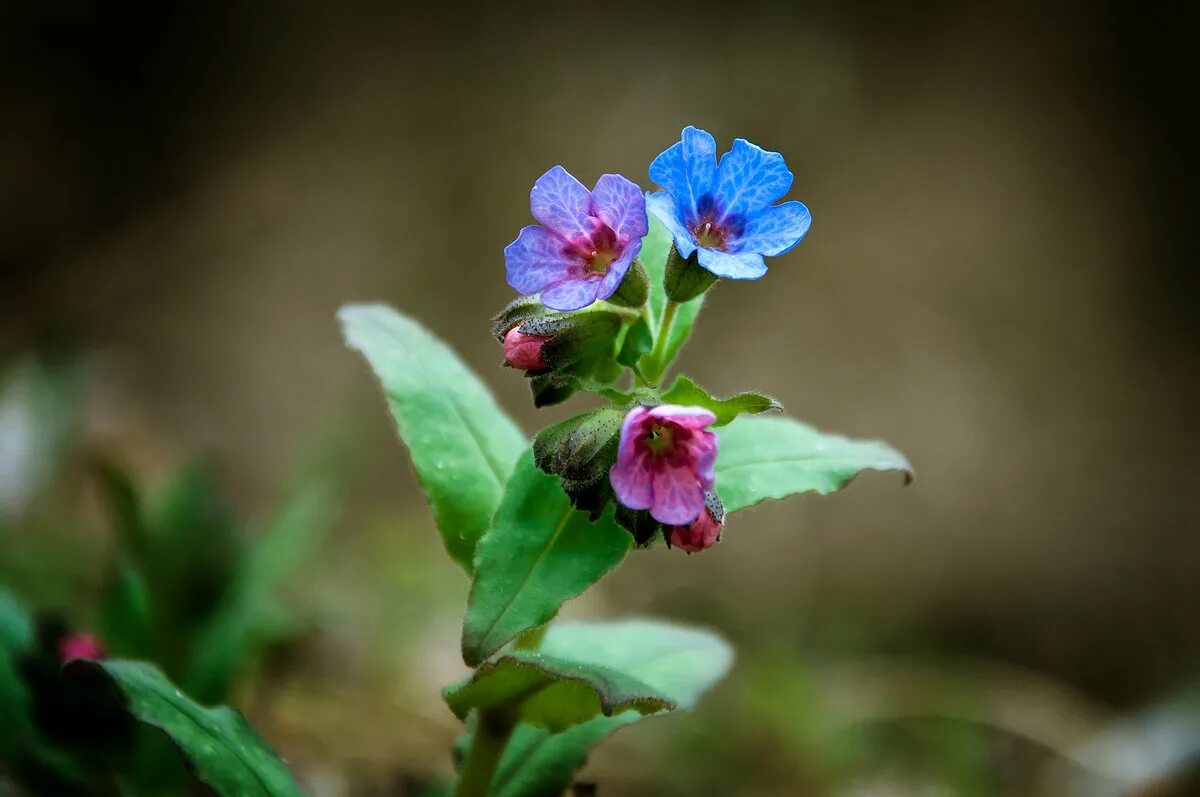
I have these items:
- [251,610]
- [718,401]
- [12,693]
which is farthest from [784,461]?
[12,693]

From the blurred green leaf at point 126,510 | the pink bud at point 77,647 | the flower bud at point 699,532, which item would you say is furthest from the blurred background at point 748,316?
the flower bud at point 699,532

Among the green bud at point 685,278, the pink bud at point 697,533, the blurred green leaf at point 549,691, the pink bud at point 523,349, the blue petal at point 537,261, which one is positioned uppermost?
the green bud at point 685,278

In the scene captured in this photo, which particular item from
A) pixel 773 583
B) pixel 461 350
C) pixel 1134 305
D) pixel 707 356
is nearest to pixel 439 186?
pixel 461 350

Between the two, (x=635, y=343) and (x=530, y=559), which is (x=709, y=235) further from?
(x=530, y=559)

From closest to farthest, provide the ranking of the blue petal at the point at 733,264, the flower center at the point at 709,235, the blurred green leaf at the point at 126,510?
1. the blue petal at the point at 733,264
2. the flower center at the point at 709,235
3. the blurred green leaf at the point at 126,510

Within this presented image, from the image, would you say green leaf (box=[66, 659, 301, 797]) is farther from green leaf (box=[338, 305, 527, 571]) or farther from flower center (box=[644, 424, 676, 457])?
flower center (box=[644, 424, 676, 457])

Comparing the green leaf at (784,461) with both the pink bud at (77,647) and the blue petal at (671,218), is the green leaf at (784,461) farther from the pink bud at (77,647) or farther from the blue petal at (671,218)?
the pink bud at (77,647)

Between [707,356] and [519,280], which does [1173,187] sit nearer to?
[707,356]

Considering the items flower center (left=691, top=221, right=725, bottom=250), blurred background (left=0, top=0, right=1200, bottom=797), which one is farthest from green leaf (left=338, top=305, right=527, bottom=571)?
blurred background (left=0, top=0, right=1200, bottom=797)
